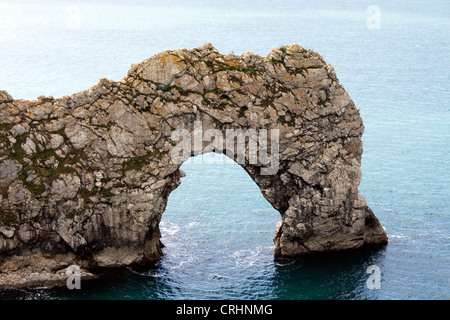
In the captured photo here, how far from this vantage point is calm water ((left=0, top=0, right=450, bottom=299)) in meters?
66.0

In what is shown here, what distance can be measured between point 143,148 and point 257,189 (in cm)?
2906

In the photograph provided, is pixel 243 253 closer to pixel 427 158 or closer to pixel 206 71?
pixel 206 71

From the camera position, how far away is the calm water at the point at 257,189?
66.0 metres

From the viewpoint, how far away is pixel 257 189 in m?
92.6

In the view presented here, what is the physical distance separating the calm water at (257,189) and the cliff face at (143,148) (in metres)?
4.23

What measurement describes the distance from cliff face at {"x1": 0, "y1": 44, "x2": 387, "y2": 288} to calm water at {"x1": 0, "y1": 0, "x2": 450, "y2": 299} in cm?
423

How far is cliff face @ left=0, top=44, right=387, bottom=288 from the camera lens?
64562 mm

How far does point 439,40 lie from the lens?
18025cm

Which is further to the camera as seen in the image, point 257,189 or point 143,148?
point 257,189

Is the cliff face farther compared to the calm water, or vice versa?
the calm water

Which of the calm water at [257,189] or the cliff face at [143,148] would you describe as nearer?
the cliff face at [143,148]
